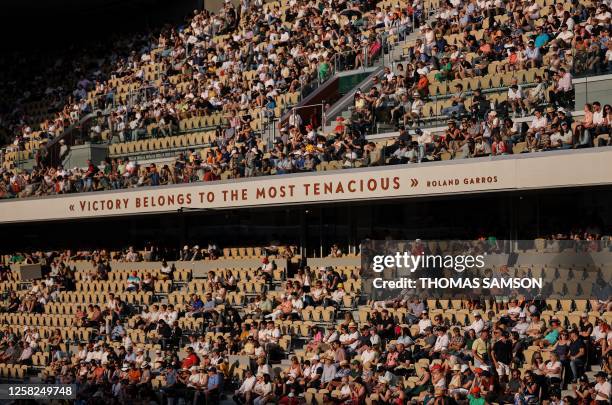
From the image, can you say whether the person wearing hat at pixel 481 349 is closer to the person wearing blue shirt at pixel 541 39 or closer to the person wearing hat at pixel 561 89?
the person wearing hat at pixel 561 89

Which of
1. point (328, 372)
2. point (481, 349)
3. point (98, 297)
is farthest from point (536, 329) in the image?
point (98, 297)

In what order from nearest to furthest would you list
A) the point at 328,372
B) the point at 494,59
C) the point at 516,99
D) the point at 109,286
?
the point at 328,372
the point at 516,99
the point at 494,59
the point at 109,286

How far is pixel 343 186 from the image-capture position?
25406 millimetres

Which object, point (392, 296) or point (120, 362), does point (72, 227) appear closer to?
point (120, 362)

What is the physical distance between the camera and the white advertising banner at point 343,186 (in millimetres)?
21817

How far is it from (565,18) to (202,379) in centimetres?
1142

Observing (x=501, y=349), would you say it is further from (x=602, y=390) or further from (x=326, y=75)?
(x=326, y=75)

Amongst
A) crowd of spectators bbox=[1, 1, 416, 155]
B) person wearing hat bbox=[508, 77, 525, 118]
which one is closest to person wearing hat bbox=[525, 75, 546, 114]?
person wearing hat bbox=[508, 77, 525, 118]

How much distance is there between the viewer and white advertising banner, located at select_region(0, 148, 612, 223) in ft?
71.6

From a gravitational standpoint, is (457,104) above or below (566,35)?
below

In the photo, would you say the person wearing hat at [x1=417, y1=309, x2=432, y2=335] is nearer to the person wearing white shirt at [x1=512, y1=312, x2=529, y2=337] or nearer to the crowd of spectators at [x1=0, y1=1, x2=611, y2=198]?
the person wearing white shirt at [x1=512, y1=312, x2=529, y2=337]

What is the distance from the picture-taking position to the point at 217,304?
2664 centimetres

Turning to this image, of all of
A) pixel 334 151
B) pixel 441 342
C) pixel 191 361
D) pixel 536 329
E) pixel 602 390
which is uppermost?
pixel 334 151

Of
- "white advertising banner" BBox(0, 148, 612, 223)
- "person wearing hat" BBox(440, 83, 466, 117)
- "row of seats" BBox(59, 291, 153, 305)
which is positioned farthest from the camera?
"row of seats" BBox(59, 291, 153, 305)
